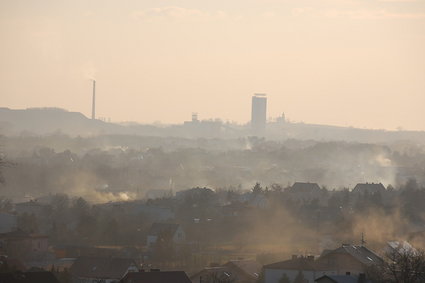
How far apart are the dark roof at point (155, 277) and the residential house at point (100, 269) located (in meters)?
3.88

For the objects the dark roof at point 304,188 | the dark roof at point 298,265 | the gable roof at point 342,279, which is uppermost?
the gable roof at point 342,279

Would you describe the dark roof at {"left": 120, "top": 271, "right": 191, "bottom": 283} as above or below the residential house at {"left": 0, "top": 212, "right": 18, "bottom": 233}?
above

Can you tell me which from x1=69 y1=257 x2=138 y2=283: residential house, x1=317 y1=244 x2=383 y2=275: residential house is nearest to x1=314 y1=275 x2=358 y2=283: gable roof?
x1=317 y1=244 x2=383 y2=275: residential house

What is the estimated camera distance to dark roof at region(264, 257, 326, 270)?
40.4m

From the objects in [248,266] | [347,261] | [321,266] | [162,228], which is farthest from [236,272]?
[162,228]

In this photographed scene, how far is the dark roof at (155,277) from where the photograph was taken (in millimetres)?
34062

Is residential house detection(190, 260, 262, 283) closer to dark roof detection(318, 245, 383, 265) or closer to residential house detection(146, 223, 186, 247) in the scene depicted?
dark roof detection(318, 245, 383, 265)

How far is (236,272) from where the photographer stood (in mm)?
40906

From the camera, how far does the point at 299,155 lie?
472ft

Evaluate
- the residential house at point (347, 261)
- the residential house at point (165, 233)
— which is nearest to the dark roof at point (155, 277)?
the residential house at point (347, 261)

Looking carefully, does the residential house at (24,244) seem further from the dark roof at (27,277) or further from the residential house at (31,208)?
the residential house at (31,208)

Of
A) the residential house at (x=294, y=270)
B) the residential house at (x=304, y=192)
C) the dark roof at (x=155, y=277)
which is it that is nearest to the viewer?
the dark roof at (x=155, y=277)

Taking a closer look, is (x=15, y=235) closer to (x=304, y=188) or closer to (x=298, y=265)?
(x=298, y=265)

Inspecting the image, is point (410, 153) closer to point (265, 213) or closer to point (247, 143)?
point (247, 143)
